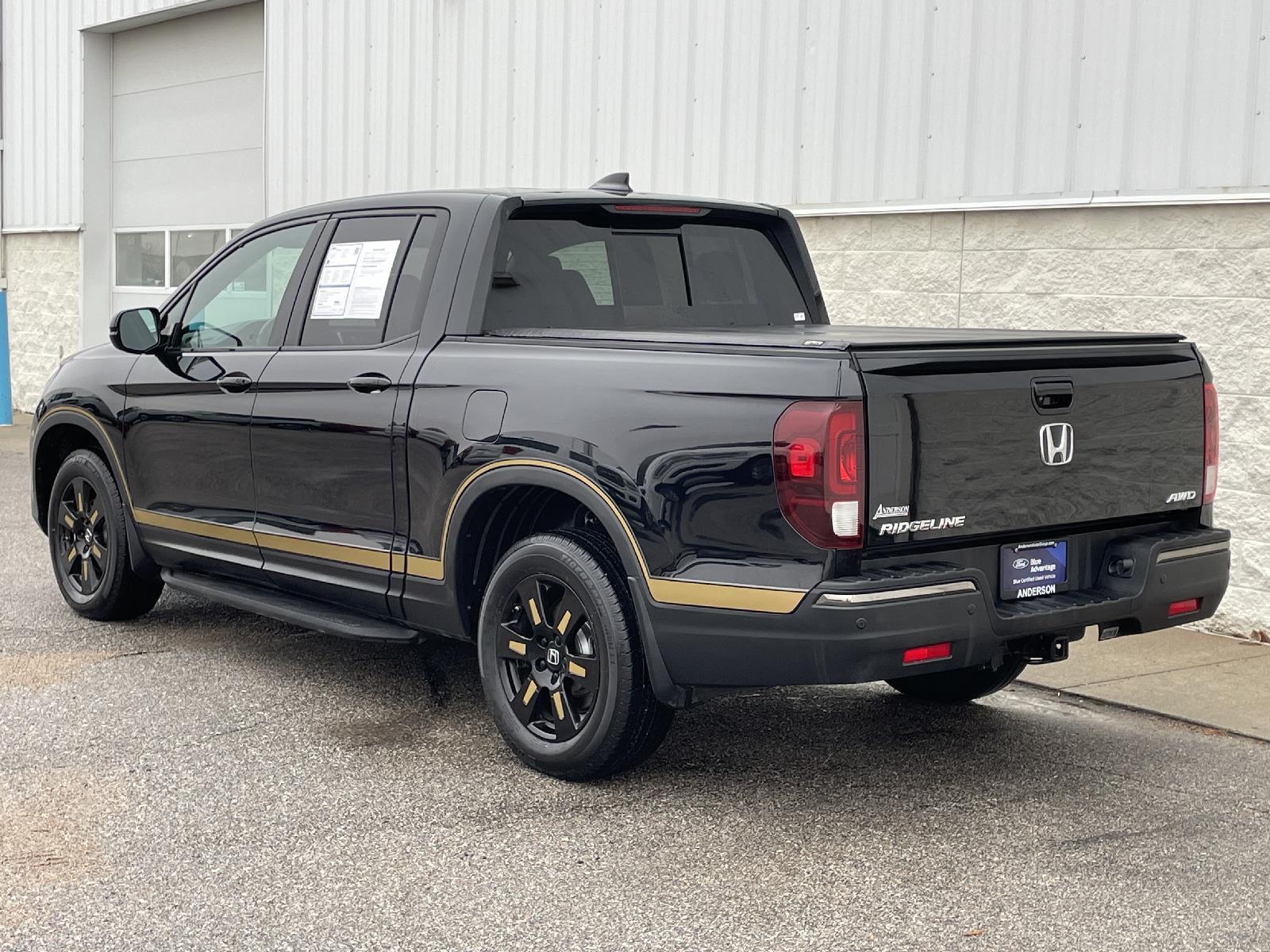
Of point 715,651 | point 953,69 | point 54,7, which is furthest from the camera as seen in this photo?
point 54,7

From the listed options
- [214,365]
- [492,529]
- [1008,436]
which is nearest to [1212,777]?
[1008,436]

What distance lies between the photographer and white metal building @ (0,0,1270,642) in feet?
23.7

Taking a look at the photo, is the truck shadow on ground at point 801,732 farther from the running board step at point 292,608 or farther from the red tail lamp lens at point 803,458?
the red tail lamp lens at point 803,458

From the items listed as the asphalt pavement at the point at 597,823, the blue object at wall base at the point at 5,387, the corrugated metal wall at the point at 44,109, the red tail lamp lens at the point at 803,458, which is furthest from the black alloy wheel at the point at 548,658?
the corrugated metal wall at the point at 44,109

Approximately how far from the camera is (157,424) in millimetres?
6395

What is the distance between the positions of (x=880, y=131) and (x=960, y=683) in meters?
3.87

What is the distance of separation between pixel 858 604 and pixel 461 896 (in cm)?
124

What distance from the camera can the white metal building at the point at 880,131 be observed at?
284 inches

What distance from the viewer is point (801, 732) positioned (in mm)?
5465

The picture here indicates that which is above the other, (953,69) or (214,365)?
(953,69)

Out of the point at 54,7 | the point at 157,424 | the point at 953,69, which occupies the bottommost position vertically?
the point at 157,424

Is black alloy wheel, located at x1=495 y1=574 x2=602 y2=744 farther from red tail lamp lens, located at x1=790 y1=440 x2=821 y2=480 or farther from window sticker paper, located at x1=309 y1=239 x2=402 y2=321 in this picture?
window sticker paper, located at x1=309 y1=239 x2=402 y2=321

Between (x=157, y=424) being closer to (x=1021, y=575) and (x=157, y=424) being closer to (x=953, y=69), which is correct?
(x=1021, y=575)

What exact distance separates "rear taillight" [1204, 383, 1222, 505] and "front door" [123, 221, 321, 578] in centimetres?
325
